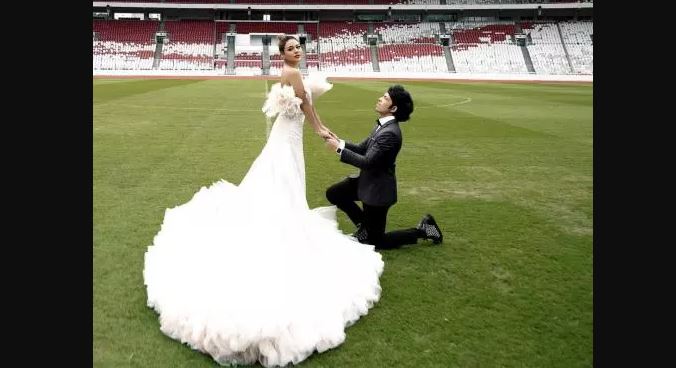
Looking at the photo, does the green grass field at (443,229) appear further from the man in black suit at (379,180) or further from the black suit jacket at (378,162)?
the black suit jacket at (378,162)

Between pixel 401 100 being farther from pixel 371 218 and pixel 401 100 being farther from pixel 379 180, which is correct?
pixel 371 218

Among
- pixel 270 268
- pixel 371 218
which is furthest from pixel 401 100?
pixel 270 268

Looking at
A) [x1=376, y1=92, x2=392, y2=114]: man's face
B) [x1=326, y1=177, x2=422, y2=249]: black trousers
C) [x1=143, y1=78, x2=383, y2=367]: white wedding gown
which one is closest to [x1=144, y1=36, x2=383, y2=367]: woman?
[x1=143, y1=78, x2=383, y2=367]: white wedding gown

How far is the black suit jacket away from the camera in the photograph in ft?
15.8

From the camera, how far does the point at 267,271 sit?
3.85 metres

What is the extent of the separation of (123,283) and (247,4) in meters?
54.9

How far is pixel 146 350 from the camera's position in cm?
338

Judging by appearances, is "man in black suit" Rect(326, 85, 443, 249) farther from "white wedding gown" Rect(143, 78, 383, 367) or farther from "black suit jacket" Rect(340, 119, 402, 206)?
"white wedding gown" Rect(143, 78, 383, 367)

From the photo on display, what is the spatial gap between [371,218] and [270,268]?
5.36 feet

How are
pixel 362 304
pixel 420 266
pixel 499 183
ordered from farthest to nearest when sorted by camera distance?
1. pixel 499 183
2. pixel 420 266
3. pixel 362 304

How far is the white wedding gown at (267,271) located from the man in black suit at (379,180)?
363mm

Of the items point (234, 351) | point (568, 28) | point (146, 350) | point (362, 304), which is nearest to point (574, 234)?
point (362, 304)

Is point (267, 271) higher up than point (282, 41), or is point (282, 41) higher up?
point (282, 41)

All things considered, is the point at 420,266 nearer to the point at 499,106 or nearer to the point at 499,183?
the point at 499,183
